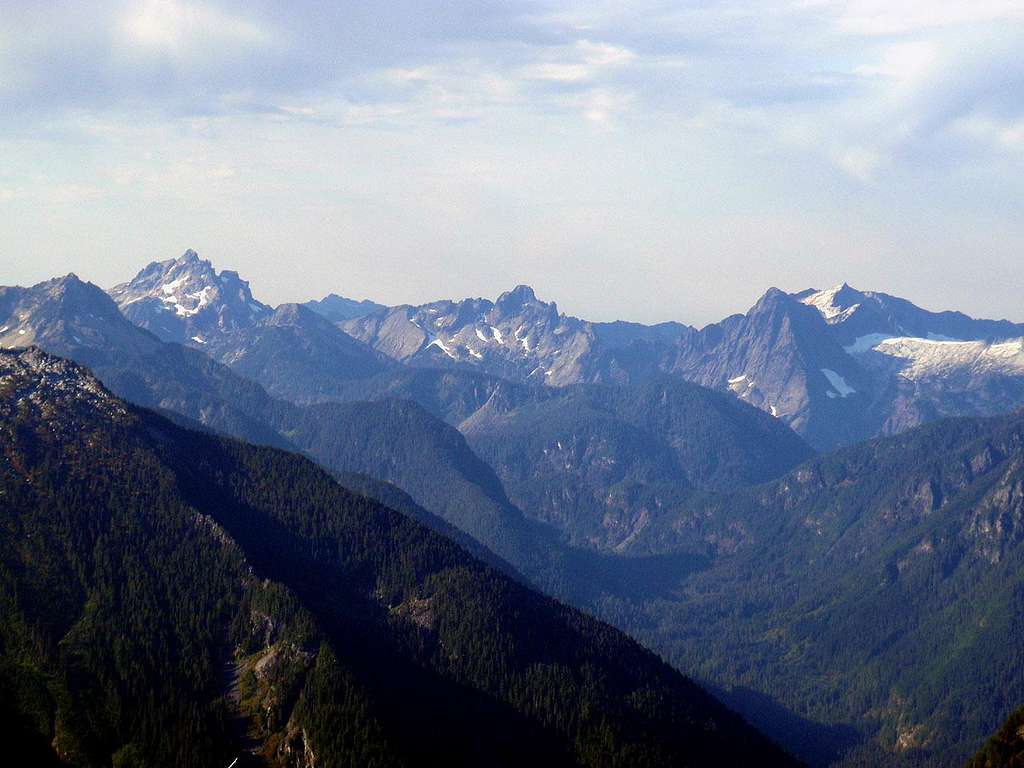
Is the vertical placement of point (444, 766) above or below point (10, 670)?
below

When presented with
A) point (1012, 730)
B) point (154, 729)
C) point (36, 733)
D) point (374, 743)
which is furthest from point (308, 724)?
point (1012, 730)

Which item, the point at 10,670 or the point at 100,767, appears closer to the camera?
the point at 100,767

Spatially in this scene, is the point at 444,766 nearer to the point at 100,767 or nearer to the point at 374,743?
the point at 374,743

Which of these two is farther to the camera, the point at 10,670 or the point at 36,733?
the point at 10,670

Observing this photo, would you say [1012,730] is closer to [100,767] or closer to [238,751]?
[238,751]

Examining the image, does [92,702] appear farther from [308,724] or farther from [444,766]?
[444,766]

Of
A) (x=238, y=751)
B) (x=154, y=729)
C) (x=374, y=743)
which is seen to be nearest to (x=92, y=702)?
(x=154, y=729)

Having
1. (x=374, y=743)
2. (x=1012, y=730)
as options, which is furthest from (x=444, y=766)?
(x=1012, y=730)
